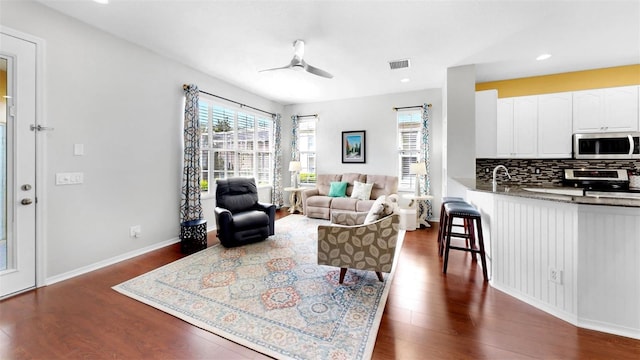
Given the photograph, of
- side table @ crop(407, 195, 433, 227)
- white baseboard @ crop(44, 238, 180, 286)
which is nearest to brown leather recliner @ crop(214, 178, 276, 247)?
white baseboard @ crop(44, 238, 180, 286)

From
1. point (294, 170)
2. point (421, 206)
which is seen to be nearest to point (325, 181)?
point (294, 170)

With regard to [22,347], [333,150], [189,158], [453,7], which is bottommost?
[22,347]

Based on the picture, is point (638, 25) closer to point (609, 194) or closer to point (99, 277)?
point (609, 194)

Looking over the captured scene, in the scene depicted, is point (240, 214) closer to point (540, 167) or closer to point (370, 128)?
point (370, 128)

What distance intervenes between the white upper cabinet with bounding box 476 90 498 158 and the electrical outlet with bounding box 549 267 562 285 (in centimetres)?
245

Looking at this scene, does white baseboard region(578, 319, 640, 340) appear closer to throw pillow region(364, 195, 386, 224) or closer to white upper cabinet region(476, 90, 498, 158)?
throw pillow region(364, 195, 386, 224)

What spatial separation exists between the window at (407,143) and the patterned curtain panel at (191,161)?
4102 mm

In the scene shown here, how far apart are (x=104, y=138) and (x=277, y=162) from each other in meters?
3.66

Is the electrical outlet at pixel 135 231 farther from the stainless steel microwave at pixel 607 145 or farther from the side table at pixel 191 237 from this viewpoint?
the stainless steel microwave at pixel 607 145

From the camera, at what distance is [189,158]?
3877mm

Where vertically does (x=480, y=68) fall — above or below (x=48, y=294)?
above

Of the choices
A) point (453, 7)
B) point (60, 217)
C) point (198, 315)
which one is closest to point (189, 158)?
point (60, 217)

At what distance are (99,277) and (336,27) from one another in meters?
3.80

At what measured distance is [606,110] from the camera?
12.0ft
